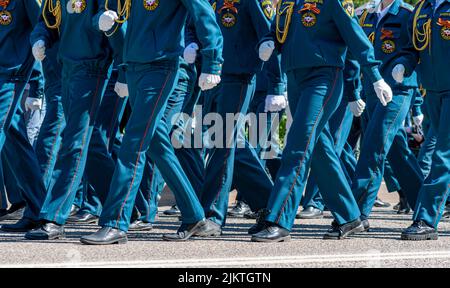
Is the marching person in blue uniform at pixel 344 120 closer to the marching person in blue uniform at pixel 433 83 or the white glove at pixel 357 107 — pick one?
the white glove at pixel 357 107

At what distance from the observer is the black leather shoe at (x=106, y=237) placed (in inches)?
240

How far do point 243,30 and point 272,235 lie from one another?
155cm

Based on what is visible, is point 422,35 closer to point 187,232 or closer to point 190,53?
point 190,53

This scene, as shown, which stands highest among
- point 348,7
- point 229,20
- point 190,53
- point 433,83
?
point 348,7

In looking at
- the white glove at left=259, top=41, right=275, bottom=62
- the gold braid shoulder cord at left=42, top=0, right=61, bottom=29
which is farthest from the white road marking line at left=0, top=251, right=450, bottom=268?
the gold braid shoulder cord at left=42, top=0, right=61, bottom=29

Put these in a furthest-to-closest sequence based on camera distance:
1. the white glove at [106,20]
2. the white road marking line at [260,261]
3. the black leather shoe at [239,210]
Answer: the black leather shoe at [239,210], the white glove at [106,20], the white road marking line at [260,261]

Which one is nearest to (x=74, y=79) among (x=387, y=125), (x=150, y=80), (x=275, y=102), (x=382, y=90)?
(x=150, y=80)

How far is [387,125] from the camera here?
728 cm

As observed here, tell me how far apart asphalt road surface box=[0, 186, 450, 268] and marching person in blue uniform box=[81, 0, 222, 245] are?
0.90ft

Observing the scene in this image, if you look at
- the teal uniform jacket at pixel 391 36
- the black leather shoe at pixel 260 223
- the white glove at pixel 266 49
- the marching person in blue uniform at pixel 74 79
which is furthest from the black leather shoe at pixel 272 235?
the teal uniform jacket at pixel 391 36

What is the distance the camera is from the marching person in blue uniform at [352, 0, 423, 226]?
7289 mm

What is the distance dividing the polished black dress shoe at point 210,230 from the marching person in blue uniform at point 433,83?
4.00ft
